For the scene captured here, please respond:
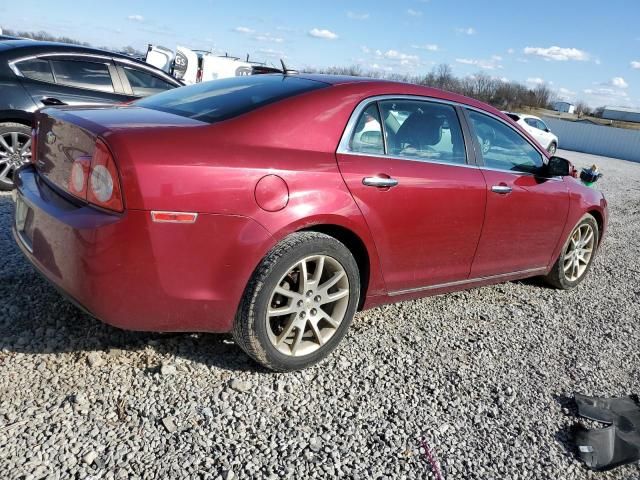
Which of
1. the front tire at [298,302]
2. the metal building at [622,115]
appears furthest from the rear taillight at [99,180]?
the metal building at [622,115]

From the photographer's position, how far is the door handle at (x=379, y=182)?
2.92 m

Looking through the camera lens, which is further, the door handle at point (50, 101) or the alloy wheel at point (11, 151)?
the alloy wheel at point (11, 151)

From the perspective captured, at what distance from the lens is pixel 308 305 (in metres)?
2.86

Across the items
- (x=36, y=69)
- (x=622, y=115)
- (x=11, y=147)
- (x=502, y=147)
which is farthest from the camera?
(x=622, y=115)

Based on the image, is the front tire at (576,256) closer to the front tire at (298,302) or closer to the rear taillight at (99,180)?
the front tire at (298,302)

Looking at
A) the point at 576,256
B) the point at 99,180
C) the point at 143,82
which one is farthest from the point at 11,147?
the point at 576,256

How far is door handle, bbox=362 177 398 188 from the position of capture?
292cm

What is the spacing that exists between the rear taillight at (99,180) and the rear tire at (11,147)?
345cm

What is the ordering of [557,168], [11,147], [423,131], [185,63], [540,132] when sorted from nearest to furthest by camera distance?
1. [423,131]
2. [557,168]
3. [11,147]
4. [185,63]
5. [540,132]

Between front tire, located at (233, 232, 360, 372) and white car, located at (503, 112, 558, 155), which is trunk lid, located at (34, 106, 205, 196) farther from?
white car, located at (503, 112, 558, 155)

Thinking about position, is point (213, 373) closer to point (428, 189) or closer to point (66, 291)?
point (66, 291)

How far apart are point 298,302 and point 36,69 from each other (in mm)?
4488

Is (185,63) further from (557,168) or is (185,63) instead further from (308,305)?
(308,305)

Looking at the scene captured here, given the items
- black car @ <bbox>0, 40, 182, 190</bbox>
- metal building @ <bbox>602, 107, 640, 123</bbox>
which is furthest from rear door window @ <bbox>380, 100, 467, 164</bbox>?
metal building @ <bbox>602, 107, 640, 123</bbox>
